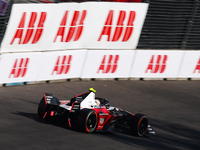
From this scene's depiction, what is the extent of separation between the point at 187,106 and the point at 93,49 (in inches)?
172

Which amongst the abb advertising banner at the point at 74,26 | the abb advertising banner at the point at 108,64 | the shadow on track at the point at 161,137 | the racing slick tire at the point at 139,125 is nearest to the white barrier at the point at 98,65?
the abb advertising banner at the point at 108,64

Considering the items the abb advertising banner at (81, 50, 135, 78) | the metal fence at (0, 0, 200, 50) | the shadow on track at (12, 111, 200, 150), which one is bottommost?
the shadow on track at (12, 111, 200, 150)

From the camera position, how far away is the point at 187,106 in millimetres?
17656

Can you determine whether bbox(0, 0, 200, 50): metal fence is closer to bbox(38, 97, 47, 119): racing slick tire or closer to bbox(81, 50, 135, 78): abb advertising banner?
bbox(81, 50, 135, 78): abb advertising banner

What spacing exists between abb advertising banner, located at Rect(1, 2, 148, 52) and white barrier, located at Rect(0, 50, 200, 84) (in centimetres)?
31

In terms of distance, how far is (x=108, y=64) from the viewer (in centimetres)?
1936

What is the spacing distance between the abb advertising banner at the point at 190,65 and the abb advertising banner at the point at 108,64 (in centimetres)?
298

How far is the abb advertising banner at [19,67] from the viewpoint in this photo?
16281mm

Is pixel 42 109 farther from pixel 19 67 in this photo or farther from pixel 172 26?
pixel 172 26

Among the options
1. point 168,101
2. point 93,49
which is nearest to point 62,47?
point 93,49

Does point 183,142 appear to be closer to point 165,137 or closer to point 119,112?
point 165,137

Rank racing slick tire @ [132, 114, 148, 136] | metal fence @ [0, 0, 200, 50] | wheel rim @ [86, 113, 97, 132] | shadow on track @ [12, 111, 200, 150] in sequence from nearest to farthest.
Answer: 1. wheel rim @ [86, 113, 97, 132]
2. shadow on track @ [12, 111, 200, 150]
3. racing slick tire @ [132, 114, 148, 136]
4. metal fence @ [0, 0, 200, 50]

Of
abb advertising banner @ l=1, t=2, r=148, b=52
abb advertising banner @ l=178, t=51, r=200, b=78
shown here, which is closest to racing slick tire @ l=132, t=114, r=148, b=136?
abb advertising banner @ l=1, t=2, r=148, b=52

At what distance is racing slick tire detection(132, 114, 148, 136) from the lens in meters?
12.7
